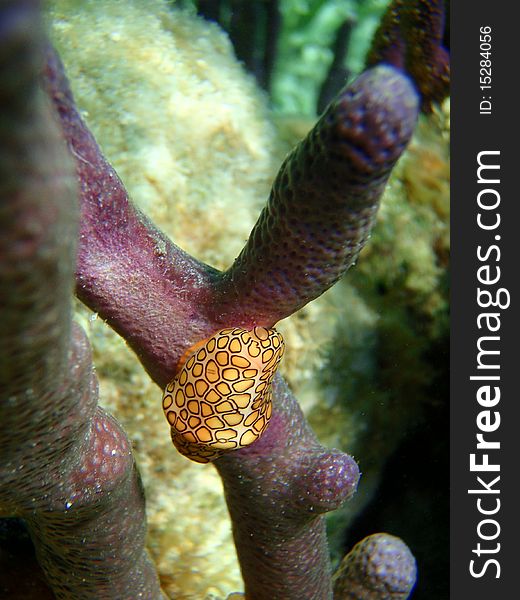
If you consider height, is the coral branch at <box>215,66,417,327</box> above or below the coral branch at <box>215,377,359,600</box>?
above

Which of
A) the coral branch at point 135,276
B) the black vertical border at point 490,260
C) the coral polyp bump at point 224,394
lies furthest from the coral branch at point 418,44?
the coral polyp bump at point 224,394

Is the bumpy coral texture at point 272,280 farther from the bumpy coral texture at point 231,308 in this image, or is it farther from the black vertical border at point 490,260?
the black vertical border at point 490,260

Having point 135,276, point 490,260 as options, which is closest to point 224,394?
point 135,276

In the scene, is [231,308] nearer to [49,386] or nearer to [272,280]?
[272,280]

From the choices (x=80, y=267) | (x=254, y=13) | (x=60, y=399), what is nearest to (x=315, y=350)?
(x=80, y=267)

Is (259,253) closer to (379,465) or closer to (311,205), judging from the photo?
(311,205)

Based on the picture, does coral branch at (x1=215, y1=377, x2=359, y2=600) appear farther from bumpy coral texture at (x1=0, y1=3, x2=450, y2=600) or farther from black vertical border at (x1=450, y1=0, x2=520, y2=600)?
black vertical border at (x1=450, y1=0, x2=520, y2=600)

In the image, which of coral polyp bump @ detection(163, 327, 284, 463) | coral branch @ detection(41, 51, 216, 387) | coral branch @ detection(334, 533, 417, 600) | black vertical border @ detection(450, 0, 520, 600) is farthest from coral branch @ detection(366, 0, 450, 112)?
coral branch @ detection(334, 533, 417, 600)

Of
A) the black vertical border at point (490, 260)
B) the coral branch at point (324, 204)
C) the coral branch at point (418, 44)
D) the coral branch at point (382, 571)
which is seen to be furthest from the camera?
the black vertical border at point (490, 260)
